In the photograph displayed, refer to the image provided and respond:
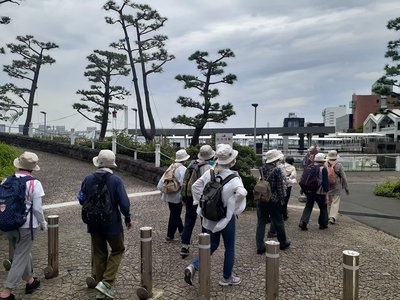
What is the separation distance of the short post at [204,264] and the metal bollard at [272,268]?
61cm

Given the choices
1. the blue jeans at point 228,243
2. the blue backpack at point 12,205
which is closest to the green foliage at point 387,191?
the blue jeans at point 228,243

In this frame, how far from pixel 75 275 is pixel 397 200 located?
390 inches

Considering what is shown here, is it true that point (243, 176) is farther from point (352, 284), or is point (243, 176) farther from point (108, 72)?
point (108, 72)

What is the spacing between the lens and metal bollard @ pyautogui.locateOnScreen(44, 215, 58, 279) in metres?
4.52

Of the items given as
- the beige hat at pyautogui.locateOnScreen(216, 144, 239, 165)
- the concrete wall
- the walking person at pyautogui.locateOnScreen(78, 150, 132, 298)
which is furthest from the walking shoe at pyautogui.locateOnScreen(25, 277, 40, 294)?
the concrete wall

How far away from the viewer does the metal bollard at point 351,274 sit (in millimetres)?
3096

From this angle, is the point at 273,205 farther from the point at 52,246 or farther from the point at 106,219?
the point at 52,246

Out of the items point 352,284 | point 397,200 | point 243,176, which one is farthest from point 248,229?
point 397,200

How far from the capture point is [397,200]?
11.1m

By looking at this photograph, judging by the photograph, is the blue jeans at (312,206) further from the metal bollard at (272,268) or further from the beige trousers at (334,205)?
the metal bollard at (272,268)

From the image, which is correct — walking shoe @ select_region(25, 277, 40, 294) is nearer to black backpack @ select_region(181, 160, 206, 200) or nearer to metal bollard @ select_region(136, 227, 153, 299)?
metal bollard @ select_region(136, 227, 153, 299)

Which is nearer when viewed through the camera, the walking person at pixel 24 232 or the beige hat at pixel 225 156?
the walking person at pixel 24 232

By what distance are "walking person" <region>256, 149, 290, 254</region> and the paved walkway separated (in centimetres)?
24

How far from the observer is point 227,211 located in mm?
4156
